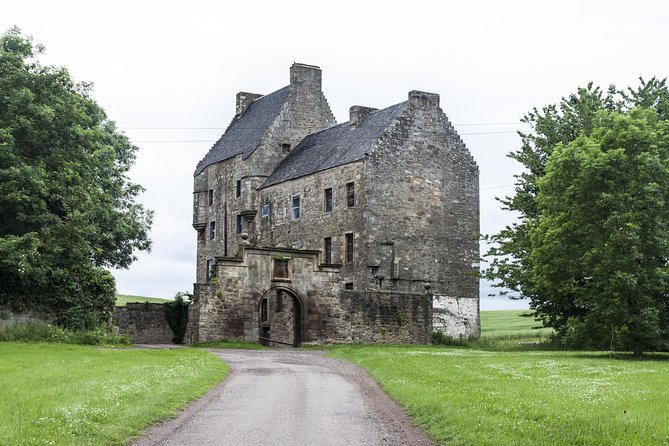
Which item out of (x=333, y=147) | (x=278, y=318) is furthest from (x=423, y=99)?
(x=278, y=318)

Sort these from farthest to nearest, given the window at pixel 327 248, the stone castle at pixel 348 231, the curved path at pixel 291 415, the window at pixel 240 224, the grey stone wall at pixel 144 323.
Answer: the window at pixel 240 224
the window at pixel 327 248
the grey stone wall at pixel 144 323
the stone castle at pixel 348 231
the curved path at pixel 291 415

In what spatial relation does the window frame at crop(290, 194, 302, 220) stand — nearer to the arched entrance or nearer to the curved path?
the arched entrance

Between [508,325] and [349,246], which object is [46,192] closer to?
[349,246]

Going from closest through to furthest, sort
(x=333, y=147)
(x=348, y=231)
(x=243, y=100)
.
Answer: (x=348, y=231), (x=333, y=147), (x=243, y=100)

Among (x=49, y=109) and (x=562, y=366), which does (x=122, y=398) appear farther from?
(x=49, y=109)

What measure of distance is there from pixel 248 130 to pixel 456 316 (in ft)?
69.6

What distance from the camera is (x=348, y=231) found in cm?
5334

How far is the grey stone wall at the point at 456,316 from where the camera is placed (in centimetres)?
5334

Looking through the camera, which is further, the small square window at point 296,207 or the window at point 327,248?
the small square window at point 296,207

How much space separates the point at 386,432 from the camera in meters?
16.2

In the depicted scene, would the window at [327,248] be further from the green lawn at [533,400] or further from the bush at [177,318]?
the green lawn at [533,400]

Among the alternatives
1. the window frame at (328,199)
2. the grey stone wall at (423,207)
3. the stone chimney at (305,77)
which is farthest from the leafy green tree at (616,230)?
the stone chimney at (305,77)

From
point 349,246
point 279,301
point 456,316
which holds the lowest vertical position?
point 456,316

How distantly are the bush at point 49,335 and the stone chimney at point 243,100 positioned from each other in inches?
1336
